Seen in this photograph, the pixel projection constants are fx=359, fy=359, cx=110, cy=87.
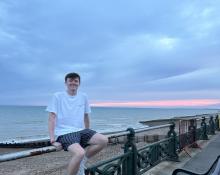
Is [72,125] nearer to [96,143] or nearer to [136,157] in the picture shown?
[96,143]

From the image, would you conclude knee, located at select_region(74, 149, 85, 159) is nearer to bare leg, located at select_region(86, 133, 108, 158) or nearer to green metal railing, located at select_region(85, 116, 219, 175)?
bare leg, located at select_region(86, 133, 108, 158)

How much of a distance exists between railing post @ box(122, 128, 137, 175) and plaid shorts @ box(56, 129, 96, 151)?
1.73 m

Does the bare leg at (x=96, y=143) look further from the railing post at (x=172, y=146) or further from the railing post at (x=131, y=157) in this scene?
the railing post at (x=172, y=146)

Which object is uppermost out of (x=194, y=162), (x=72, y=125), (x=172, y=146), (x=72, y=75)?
(x=72, y=75)

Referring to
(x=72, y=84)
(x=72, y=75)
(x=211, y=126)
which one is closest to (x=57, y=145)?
(x=72, y=84)

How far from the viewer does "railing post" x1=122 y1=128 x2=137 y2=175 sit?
5.97 metres

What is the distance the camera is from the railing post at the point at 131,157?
19.6ft

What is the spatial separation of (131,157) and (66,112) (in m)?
2.33

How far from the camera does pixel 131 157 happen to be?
613 centimetres

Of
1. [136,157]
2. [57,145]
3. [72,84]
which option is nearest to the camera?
[57,145]

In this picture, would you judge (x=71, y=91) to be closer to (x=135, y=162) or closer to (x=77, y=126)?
(x=77, y=126)

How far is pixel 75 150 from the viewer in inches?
154

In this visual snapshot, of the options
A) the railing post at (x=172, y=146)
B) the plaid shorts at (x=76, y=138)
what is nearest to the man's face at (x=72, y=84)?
the plaid shorts at (x=76, y=138)

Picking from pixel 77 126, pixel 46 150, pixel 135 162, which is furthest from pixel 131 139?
pixel 46 150
